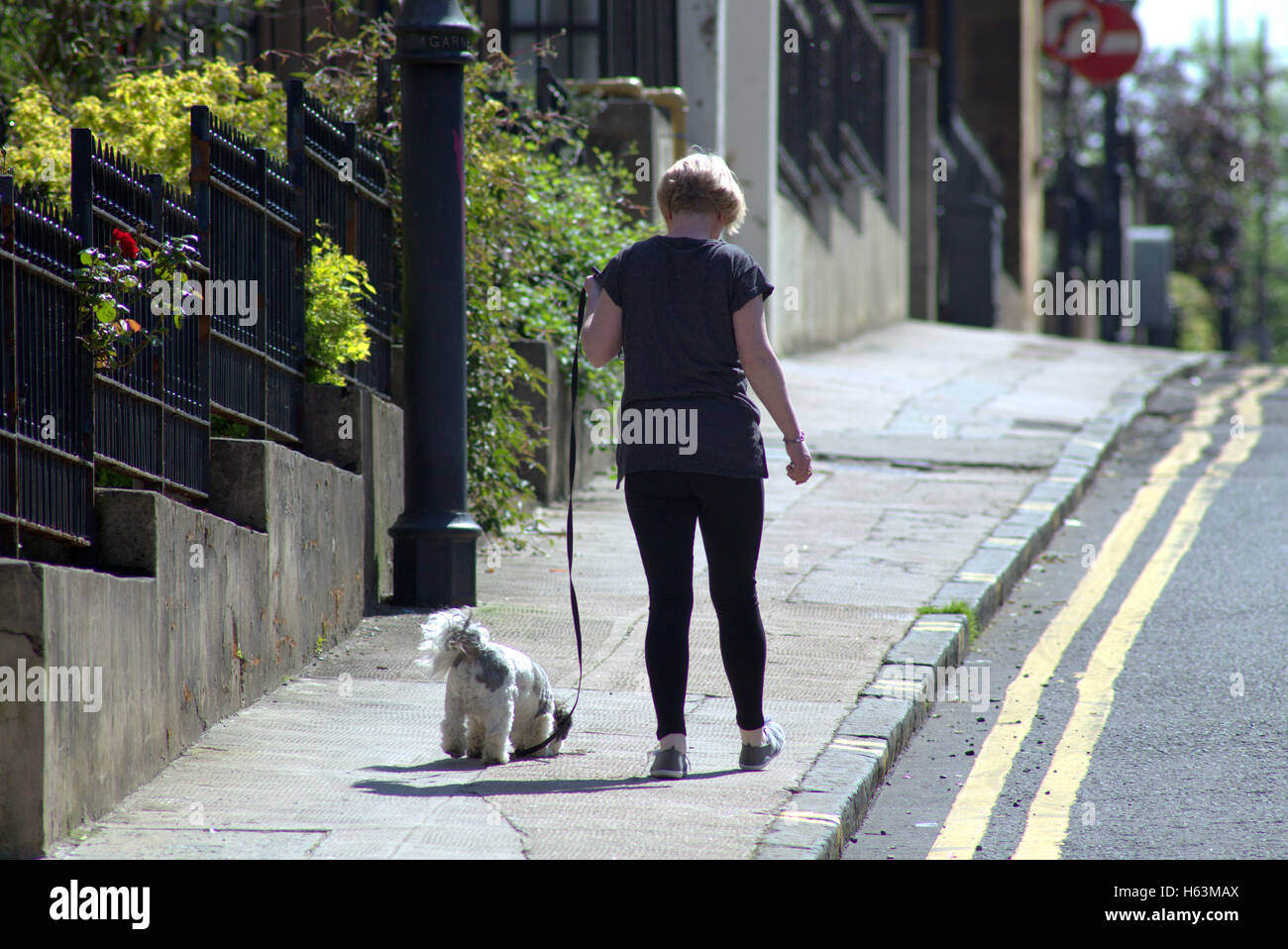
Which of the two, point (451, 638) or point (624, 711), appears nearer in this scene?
point (451, 638)

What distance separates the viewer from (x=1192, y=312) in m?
40.1

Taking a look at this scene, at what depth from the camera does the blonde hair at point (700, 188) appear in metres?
5.07

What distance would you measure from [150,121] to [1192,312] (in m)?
35.9

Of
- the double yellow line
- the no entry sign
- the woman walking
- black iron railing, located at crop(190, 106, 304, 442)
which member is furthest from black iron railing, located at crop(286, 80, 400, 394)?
the no entry sign

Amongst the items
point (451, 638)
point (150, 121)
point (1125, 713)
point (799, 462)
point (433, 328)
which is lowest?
point (1125, 713)

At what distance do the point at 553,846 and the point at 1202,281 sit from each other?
38.9 m

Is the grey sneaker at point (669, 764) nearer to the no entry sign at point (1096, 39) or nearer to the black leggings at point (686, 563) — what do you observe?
the black leggings at point (686, 563)

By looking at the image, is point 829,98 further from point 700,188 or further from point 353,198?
point 700,188

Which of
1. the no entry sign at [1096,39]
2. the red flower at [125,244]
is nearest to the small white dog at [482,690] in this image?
the red flower at [125,244]

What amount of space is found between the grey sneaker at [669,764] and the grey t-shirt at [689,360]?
867 millimetres

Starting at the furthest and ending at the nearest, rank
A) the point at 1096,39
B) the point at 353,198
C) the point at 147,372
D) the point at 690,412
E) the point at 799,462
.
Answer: the point at 1096,39 < the point at 353,198 < the point at 147,372 < the point at 799,462 < the point at 690,412

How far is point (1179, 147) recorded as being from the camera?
134 feet

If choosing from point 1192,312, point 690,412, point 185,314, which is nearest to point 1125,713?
point 690,412
